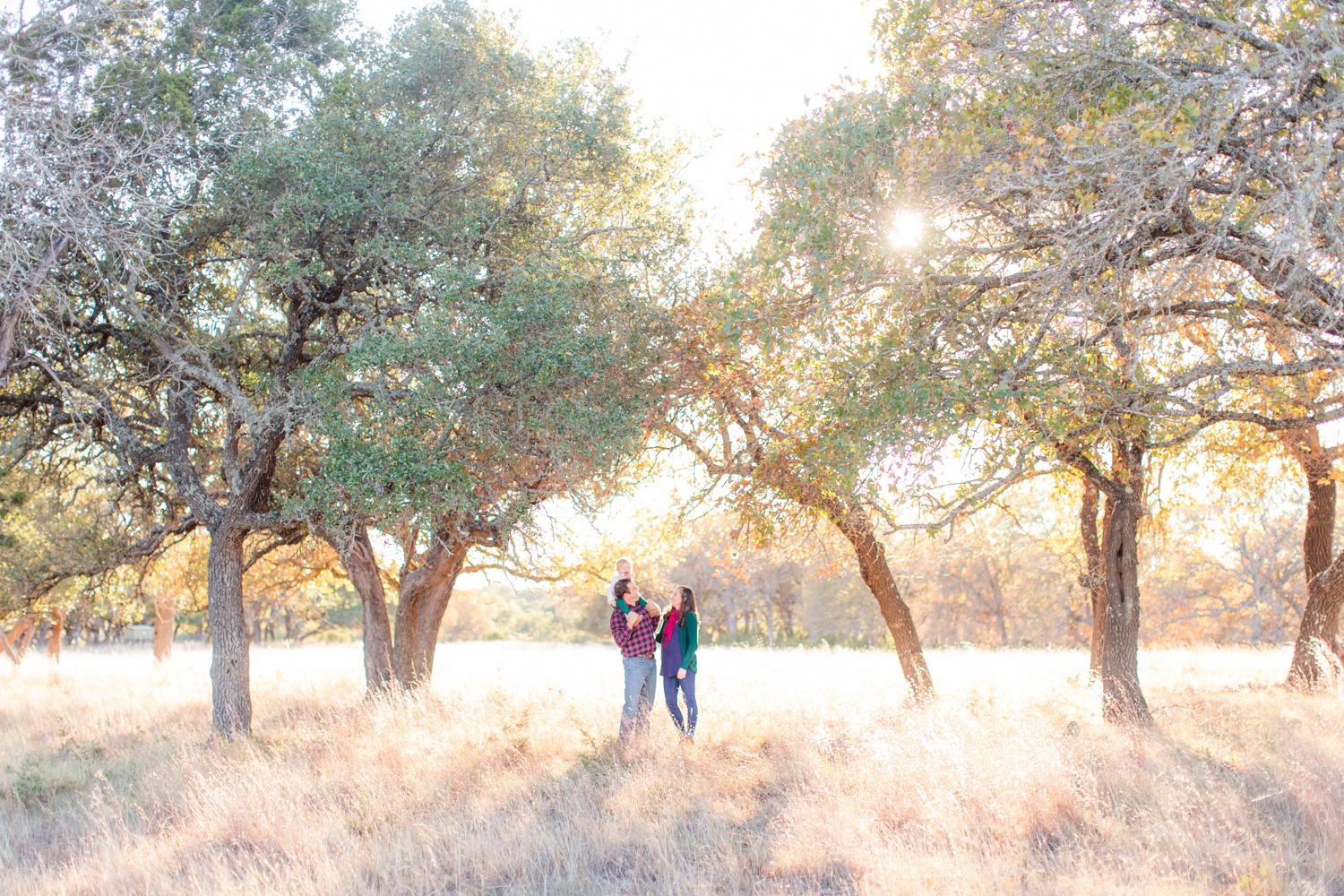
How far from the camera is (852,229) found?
732 cm

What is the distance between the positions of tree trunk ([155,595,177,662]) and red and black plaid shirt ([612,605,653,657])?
1690 centimetres

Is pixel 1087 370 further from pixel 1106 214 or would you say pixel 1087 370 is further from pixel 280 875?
pixel 280 875

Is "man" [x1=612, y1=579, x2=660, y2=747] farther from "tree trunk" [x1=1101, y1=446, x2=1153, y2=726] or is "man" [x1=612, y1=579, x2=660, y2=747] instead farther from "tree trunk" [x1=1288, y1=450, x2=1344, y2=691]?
"tree trunk" [x1=1288, y1=450, x2=1344, y2=691]

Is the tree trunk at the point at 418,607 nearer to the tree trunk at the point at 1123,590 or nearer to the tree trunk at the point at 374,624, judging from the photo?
the tree trunk at the point at 374,624

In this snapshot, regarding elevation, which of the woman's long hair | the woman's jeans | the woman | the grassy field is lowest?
the grassy field

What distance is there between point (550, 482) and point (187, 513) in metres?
5.80

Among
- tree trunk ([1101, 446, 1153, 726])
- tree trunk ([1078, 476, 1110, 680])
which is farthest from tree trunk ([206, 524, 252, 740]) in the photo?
tree trunk ([1078, 476, 1110, 680])

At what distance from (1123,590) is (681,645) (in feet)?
17.2

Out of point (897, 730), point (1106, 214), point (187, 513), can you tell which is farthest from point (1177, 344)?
point (187, 513)

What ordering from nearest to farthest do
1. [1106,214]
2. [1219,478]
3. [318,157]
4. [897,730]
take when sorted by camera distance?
[1106,214] < [897,730] < [318,157] < [1219,478]

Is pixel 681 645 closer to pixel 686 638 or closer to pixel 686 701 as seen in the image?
pixel 686 638

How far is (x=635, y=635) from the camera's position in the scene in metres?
8.34

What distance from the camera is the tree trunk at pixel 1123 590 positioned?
949 cm

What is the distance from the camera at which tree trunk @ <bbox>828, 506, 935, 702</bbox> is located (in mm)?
10438
